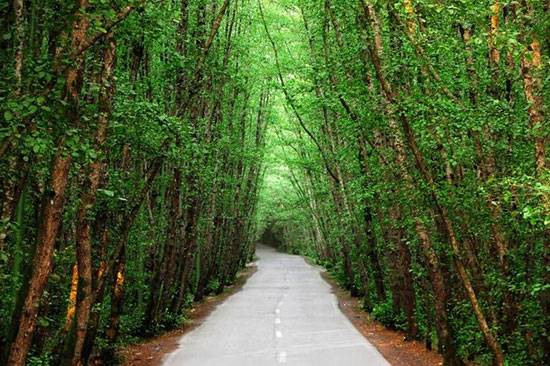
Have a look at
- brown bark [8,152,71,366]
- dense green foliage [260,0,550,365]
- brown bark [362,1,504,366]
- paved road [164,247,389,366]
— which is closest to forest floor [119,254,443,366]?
paved road [164,247,389,366]

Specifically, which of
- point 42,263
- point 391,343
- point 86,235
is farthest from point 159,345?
point 42,263

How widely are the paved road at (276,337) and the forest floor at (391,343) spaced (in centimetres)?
36

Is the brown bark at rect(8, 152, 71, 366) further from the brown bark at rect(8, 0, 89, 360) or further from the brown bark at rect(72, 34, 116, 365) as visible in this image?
the brown bark at rect(72, 34, 116, 365)

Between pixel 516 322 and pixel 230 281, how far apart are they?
2999cm

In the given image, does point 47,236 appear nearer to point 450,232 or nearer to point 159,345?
point 450,232

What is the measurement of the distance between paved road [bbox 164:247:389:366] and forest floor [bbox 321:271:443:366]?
1.17 feet

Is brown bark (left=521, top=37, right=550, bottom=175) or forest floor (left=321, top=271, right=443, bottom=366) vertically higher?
brown bark (left=521, top=37, right=550, bottom=175)

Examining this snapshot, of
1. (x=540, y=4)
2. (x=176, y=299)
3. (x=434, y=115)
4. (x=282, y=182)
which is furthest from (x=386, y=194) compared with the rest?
(x=282, y=182)

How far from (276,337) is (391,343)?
338cm

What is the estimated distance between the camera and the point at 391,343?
1669 centimetres

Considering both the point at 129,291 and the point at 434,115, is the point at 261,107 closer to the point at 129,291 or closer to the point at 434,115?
the point at 129,291

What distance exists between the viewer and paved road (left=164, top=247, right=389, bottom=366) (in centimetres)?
1372

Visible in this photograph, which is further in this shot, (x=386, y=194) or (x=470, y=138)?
(x=386, y=194)

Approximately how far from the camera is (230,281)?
39.4 meters
